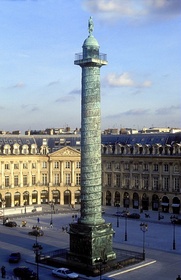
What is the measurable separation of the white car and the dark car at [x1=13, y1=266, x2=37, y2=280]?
198 centimetres

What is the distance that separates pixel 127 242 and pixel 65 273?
18034 millimetres

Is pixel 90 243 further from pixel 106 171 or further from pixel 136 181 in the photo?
pixel 106 171

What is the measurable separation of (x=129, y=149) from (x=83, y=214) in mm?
46996

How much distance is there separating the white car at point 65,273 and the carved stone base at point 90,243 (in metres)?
3.22

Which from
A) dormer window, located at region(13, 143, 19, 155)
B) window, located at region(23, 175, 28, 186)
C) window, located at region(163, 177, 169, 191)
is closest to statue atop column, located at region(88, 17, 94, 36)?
window, located at region(163, 177, 169, 191)

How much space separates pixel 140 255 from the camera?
54.6 meters

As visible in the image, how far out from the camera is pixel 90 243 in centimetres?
5006

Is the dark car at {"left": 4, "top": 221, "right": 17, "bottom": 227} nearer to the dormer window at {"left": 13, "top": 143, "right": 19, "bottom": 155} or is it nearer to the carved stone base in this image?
the carved stone base

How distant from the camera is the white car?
152 feet

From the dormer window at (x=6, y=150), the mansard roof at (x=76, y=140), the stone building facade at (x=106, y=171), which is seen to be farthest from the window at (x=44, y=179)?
the dormer window at (x=6, y=150)

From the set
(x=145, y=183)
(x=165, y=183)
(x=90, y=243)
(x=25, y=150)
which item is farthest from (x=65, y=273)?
(x=25, y=150)

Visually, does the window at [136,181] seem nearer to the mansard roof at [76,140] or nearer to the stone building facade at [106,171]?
the stone building facade at [106,171]

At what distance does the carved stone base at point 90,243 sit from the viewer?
50.1m

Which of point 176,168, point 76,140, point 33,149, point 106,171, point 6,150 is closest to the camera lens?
point 176,168
